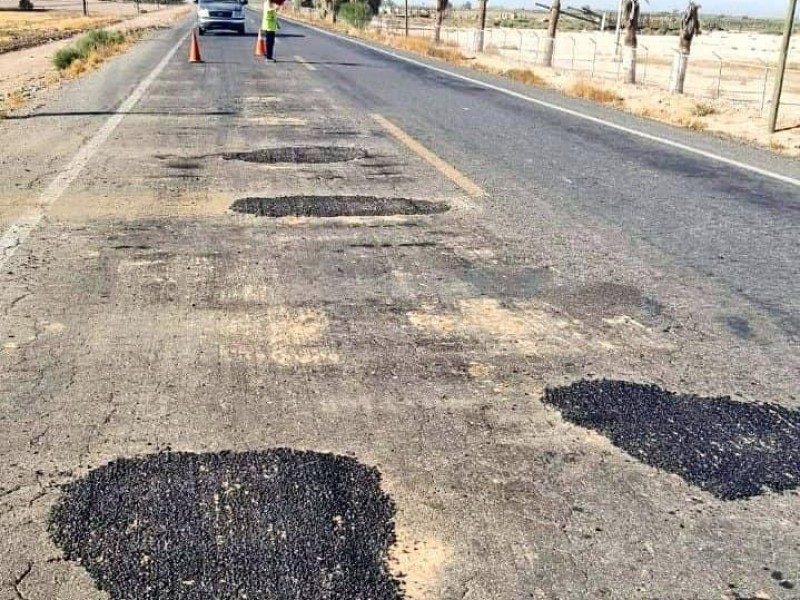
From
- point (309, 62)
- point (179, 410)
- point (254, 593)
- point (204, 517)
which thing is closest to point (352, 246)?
point (179, 410)

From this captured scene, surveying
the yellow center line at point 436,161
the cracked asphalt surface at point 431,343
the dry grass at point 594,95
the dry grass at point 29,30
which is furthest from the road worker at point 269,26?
the dry grass at point 29,30

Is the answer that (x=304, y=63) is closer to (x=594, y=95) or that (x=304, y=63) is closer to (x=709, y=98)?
(x=594, y=95)

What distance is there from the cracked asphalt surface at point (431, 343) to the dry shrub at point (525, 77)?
1510 centimetres

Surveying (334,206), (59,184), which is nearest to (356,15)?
(59,184)

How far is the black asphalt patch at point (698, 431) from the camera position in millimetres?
3416

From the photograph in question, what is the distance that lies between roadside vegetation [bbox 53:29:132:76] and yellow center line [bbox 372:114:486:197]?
1211 cm

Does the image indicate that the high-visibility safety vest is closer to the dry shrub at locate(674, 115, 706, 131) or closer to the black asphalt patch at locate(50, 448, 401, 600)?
the dry shrub at locate(674, 115, 706, 131)

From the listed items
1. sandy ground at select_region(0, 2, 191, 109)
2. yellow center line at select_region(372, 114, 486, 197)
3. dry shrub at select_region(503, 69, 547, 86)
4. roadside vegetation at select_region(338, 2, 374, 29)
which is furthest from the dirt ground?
roadside vegetation at select_region(338, 2, 374, 29)

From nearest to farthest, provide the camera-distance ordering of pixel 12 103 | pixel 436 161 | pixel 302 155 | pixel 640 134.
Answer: pixel 436 161, pixel 302 155, pixel 640 134, pixel 12 103

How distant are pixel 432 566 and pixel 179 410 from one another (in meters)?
1.51

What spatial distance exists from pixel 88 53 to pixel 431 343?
2493 centimetres

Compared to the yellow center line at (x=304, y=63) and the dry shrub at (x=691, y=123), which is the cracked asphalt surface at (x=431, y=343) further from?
the yellow center line at (x=304, y=63)

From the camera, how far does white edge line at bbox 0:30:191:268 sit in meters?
6.39

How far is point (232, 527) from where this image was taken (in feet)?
9.89
